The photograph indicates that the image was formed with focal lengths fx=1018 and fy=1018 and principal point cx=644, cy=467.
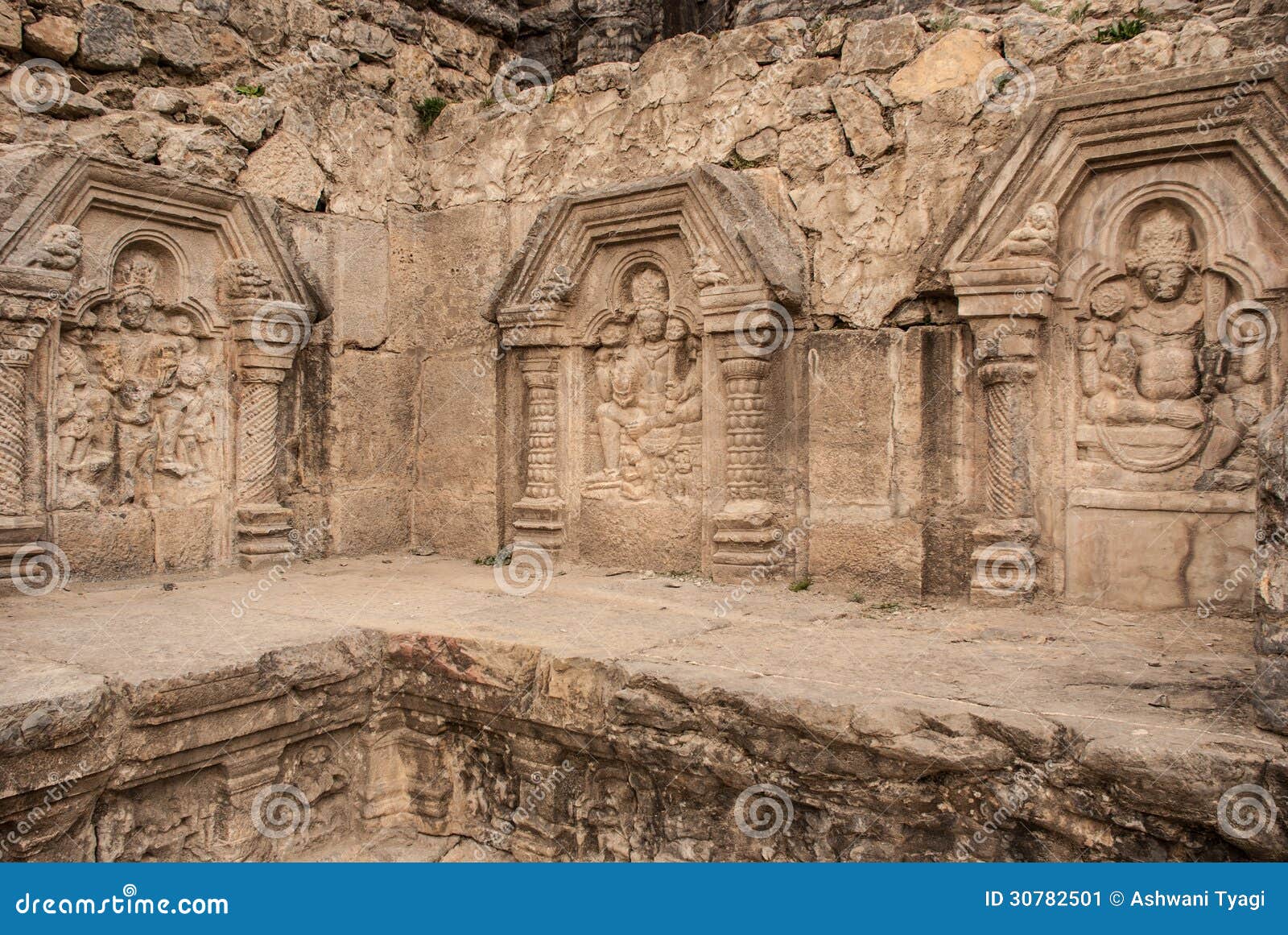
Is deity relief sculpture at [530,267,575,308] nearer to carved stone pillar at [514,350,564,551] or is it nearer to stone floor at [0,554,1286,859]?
carved stone pillar at [514,350,564,551]

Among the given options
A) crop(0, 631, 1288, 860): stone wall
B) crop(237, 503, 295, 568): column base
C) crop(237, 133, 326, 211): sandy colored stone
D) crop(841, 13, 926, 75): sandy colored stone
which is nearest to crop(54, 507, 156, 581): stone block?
crop(237, 503, 295, 568): column base

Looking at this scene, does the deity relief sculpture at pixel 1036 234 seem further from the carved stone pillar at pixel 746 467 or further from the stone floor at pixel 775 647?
the stone floor at pixel 775 647

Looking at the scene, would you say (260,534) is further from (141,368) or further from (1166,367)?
(1166,367)

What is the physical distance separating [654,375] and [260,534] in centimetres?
264

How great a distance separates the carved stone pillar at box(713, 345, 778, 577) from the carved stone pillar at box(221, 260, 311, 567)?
278cm

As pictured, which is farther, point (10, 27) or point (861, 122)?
point (861, 122)

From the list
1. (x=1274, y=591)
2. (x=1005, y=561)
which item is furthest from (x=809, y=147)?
(x=1274, y=591)

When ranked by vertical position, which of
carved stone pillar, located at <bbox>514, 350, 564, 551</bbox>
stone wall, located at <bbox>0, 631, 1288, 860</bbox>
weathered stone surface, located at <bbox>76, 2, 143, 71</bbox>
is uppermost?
weathered stone surface, located at <bbox>76, 2, 143, 71</bbox>

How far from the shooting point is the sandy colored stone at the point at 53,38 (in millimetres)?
5492

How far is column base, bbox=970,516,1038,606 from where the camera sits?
4.93m

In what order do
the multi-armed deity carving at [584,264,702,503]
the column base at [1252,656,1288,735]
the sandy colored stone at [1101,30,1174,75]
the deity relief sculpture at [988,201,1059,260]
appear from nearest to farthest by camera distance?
the column base at [1252,656,1288,735] → the sandy colored stone at [1101,30,1174,75] → the deity relief sculpture at [988,201,1059,260] → the multi-armed deity carving at [584,264,702,503]

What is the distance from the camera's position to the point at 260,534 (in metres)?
6.33

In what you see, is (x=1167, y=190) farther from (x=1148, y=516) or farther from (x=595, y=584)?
(x=595, y=584)

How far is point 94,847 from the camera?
380 centimetres
